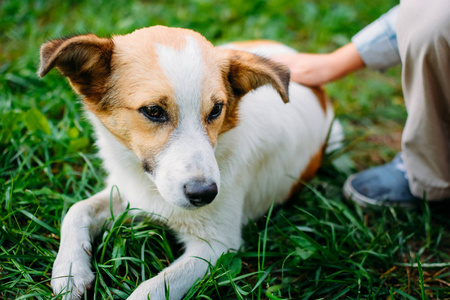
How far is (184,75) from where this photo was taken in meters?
2.08

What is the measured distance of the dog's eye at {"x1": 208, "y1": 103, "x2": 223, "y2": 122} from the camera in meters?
2.27

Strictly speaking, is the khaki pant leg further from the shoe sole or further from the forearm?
the forearm

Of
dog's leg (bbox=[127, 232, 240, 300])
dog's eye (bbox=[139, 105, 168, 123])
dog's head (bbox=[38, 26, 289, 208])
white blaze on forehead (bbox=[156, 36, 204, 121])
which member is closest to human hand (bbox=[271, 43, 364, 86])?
dog's head (bbox=[38, 26, 289, 208])

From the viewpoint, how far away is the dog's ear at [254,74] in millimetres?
2406

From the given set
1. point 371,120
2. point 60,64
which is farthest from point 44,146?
point 371,120

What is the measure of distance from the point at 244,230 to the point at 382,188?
4.05 ft

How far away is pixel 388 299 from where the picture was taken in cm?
244

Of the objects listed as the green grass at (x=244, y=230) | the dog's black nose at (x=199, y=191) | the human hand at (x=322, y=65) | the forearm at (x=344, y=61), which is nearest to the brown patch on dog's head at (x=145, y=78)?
the dog's black nose at (x=199, y=191)

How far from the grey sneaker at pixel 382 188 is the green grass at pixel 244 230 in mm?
91

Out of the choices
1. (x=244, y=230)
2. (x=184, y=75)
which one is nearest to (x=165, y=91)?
(x=184, y=75)

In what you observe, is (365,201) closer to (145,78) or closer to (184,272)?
(184,272)

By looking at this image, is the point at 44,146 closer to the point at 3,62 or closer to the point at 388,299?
the point at 3,62

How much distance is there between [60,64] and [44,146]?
1.15 metres

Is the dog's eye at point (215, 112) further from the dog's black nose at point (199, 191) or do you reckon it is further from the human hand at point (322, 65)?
the human hand at point (322, 65)
